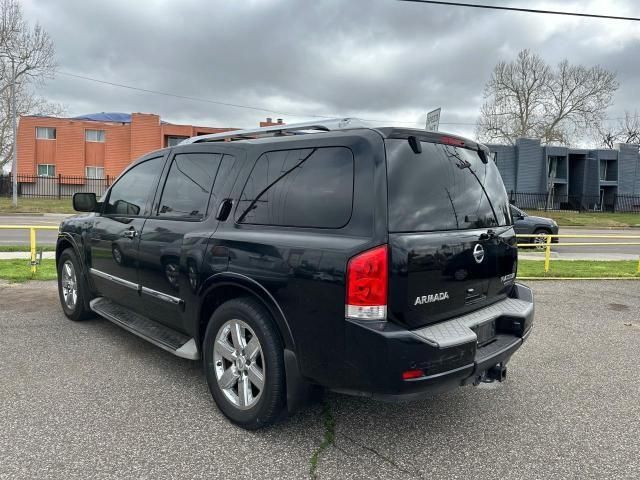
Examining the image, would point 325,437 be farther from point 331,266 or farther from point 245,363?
point 331,266

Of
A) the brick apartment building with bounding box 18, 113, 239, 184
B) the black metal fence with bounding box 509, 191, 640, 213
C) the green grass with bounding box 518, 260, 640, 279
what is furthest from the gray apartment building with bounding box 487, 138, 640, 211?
the green grass with bounding box 518, 260, 640, 279

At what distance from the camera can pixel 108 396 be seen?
11.9 feet

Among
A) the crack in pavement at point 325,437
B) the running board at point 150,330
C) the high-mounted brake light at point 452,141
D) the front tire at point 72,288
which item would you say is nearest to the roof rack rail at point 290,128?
the high-mounted brake light at point 452,141

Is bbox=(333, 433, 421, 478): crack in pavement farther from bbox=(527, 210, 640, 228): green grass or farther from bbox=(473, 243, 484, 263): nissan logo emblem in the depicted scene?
bbox=(527, 210, 640, 228): green grass

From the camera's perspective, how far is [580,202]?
133 feet

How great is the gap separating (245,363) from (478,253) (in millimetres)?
1676

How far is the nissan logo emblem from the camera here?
3162mm

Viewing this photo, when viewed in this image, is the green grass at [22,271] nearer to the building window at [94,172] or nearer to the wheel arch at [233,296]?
the wheel arch at [233,296]

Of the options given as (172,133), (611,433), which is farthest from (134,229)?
(172,133)

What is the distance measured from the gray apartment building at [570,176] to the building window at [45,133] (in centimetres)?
3509

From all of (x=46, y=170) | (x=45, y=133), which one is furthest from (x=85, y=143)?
(x=46, y=170)

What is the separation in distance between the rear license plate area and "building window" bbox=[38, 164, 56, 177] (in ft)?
141

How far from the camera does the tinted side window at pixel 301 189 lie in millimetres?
2869

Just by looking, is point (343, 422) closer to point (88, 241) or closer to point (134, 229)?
point (134, 229)
